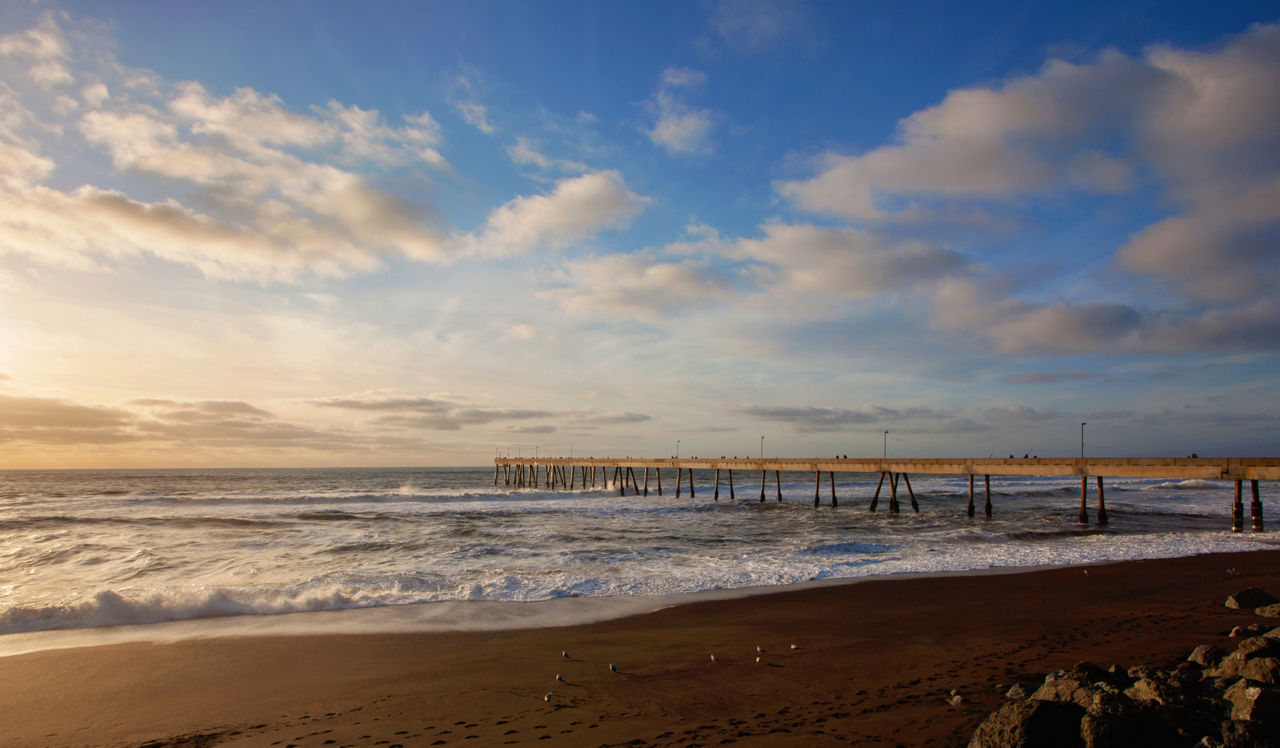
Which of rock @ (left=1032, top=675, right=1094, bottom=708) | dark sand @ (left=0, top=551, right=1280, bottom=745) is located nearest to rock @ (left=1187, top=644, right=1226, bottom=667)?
dark sand @ (left=0, top=551, right=1280, bottom=745)

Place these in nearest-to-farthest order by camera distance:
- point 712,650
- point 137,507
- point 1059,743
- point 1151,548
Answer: point 1059,743, point 712,650, point 1151,548, point 137,507

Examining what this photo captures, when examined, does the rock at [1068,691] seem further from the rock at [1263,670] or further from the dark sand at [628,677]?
the rock at [1263,670]

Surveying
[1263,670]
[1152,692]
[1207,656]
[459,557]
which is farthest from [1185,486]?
[1152,692]

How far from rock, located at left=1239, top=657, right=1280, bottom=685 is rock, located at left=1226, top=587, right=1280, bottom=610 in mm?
6085

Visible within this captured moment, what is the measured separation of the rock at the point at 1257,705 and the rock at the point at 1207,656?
77.3 inches

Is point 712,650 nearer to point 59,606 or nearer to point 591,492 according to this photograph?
point 59,606

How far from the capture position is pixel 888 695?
246 inches

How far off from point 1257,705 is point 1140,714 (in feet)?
2.84

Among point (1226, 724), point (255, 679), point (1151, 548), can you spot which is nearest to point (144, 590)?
point (255, 679)

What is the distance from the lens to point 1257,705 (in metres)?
4.43

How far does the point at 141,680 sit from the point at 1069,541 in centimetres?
2376

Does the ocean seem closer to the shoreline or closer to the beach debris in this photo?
the shoreline

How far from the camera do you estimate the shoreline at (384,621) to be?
9375 millimetres

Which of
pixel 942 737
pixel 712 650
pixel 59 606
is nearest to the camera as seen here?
pixel 942 737
